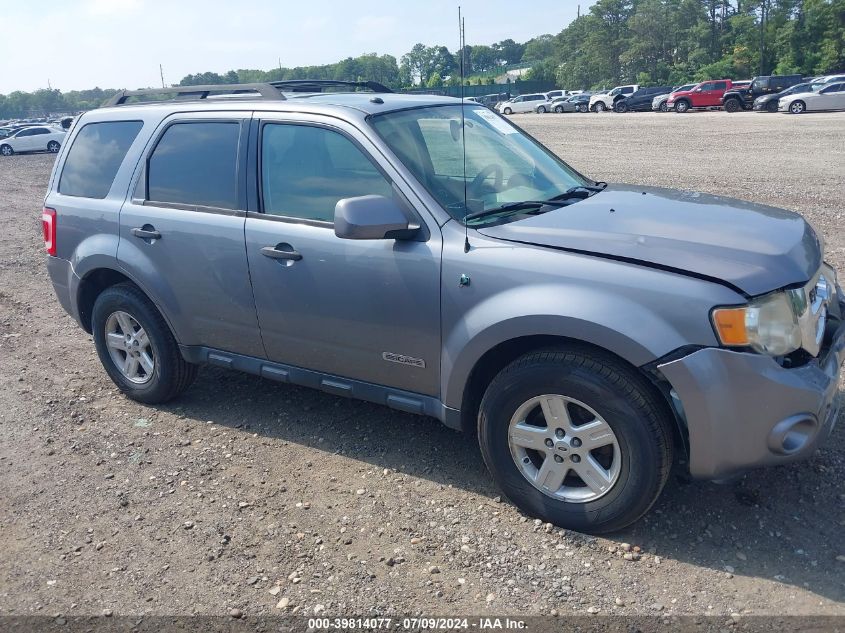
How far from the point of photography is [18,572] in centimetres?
347

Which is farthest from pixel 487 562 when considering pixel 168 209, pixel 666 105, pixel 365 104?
pixel 666 105

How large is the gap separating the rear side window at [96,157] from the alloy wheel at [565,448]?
3.19 meters

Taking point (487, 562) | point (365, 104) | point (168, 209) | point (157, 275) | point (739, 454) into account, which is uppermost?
point (365, 104)

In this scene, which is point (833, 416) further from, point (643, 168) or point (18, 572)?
point (643, 168)

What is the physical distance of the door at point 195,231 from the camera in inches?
171

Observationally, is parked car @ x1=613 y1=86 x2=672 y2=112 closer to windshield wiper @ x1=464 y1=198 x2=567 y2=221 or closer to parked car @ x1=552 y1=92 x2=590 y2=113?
parked car @ x1=552 y1=92 x2=590 y2=113

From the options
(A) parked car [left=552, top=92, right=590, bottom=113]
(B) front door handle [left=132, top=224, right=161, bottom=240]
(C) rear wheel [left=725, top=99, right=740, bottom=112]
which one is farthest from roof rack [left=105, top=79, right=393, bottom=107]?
(A) parked car [left=552, top=92, right=590, bottom=113]

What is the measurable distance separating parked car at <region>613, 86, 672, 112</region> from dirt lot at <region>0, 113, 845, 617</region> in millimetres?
46132

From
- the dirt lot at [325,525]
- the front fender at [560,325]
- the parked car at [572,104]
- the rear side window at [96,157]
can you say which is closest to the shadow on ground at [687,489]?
the dirt lot at [325,525]

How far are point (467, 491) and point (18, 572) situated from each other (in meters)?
2.13

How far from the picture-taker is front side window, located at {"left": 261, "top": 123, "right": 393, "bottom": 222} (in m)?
3.94

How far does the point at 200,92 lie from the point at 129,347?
5.77ft

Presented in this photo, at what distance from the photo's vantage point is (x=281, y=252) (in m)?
4.07

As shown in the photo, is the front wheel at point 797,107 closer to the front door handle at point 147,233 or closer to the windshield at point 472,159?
the windshield at point 472,159
